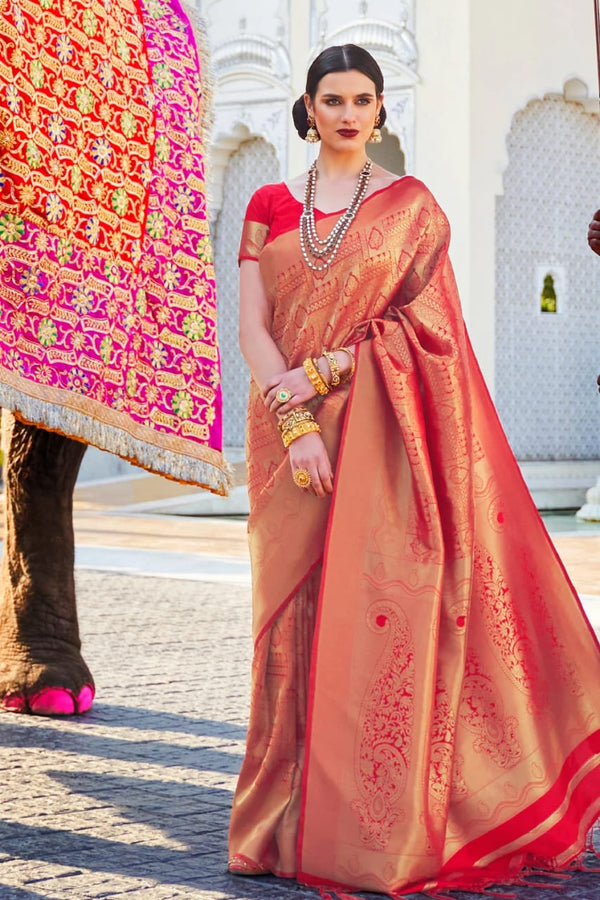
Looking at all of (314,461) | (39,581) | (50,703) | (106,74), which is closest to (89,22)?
(106,74)

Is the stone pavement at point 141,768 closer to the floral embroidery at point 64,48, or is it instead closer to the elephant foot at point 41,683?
the elephant foot at point 41,683

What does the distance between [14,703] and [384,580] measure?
164 cm

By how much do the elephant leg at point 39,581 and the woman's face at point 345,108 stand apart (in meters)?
1.44

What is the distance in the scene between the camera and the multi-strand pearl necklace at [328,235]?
259 centimetres

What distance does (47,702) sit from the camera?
149 inches

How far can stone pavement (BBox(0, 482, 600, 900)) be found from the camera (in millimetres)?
2447

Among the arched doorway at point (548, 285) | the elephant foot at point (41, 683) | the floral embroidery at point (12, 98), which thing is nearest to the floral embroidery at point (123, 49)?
the floral embroidery at point (12, 98)

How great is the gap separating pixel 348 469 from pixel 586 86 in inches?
419

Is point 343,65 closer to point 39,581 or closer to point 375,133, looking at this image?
point 375,133

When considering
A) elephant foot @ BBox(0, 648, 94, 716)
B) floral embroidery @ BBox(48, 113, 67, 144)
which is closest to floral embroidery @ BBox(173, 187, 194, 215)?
floral embroidery @ BBox(48, 113, 67, 144)

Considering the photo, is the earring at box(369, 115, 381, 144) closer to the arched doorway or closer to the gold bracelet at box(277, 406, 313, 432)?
the gold bracelet at box(277, 406, 313, 432)

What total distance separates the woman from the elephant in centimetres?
40

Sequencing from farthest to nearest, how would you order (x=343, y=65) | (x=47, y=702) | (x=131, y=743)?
(x=47, y=702) < (x=131, y=743) < (x=343, y=65)

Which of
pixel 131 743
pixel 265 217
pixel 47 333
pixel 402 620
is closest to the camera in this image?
pixel 402 620
